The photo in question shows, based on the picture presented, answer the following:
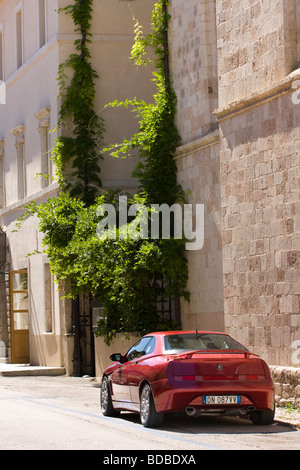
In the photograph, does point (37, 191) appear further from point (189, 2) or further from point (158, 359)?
point (158, 359)

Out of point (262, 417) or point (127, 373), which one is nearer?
point (262, 417)

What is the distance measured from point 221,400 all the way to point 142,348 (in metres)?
2.08

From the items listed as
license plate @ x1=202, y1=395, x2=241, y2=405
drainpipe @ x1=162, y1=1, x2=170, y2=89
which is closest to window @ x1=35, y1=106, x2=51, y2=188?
drainpipe @ x1=162, y1=1, x2=170, y2=89

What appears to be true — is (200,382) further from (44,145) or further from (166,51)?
(44,145)

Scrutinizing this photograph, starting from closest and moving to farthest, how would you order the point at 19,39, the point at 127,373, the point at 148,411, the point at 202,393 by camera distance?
the point at 202,393
the point at 148,411
the point at 127,373
the point at 19,39

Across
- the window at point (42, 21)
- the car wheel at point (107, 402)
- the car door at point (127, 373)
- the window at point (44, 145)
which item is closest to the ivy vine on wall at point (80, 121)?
the window at point (44, 145)

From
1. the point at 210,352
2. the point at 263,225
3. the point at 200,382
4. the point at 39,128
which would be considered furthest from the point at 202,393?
the point at 39,128

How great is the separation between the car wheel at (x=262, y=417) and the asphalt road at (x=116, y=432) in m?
0.14

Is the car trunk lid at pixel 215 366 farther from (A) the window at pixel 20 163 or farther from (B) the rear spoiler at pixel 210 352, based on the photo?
(A) the window at pixel 20 163

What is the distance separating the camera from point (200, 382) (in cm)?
1341

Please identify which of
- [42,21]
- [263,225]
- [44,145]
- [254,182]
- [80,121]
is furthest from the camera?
[42,21]

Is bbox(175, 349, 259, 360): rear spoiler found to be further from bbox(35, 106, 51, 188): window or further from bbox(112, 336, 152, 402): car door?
bbox(35, 106, 51, 188): window

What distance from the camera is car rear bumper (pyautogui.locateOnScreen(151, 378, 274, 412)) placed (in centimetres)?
1332

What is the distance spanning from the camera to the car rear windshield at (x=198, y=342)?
46.9 feet
